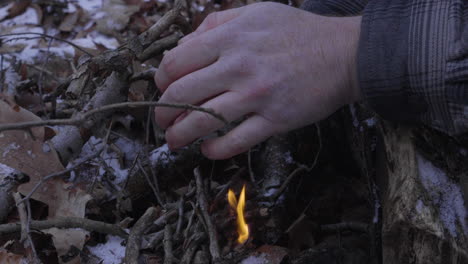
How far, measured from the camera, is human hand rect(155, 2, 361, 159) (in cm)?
169

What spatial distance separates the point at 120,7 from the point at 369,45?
3.04m

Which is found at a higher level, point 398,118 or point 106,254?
point 398,118

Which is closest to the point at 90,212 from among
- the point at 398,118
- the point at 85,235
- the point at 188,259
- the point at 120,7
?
the point at 85,235

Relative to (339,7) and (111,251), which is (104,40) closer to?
(339,7)

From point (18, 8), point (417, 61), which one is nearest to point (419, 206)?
point (417, 61)

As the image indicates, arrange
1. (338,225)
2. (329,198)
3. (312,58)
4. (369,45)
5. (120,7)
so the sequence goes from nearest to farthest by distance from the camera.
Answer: (369,45) < (312,58) < (338,225) < (329,198) < (120,7)

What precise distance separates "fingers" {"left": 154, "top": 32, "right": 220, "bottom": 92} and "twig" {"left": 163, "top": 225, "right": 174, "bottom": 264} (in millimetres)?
622

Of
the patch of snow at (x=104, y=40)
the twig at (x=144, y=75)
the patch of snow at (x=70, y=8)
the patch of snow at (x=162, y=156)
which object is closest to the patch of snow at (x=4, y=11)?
the patch of snow at (x=70, y=8)

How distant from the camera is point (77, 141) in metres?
2.06

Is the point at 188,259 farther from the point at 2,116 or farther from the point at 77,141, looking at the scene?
the point at 2,116

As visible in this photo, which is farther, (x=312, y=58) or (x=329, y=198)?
(x=329, y=198)

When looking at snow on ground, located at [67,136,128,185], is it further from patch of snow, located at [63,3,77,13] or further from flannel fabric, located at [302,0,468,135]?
patch of snow, located at [63,3,77,13]

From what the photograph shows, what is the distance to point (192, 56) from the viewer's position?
1830 mm

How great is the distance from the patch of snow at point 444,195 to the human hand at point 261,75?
365mm
